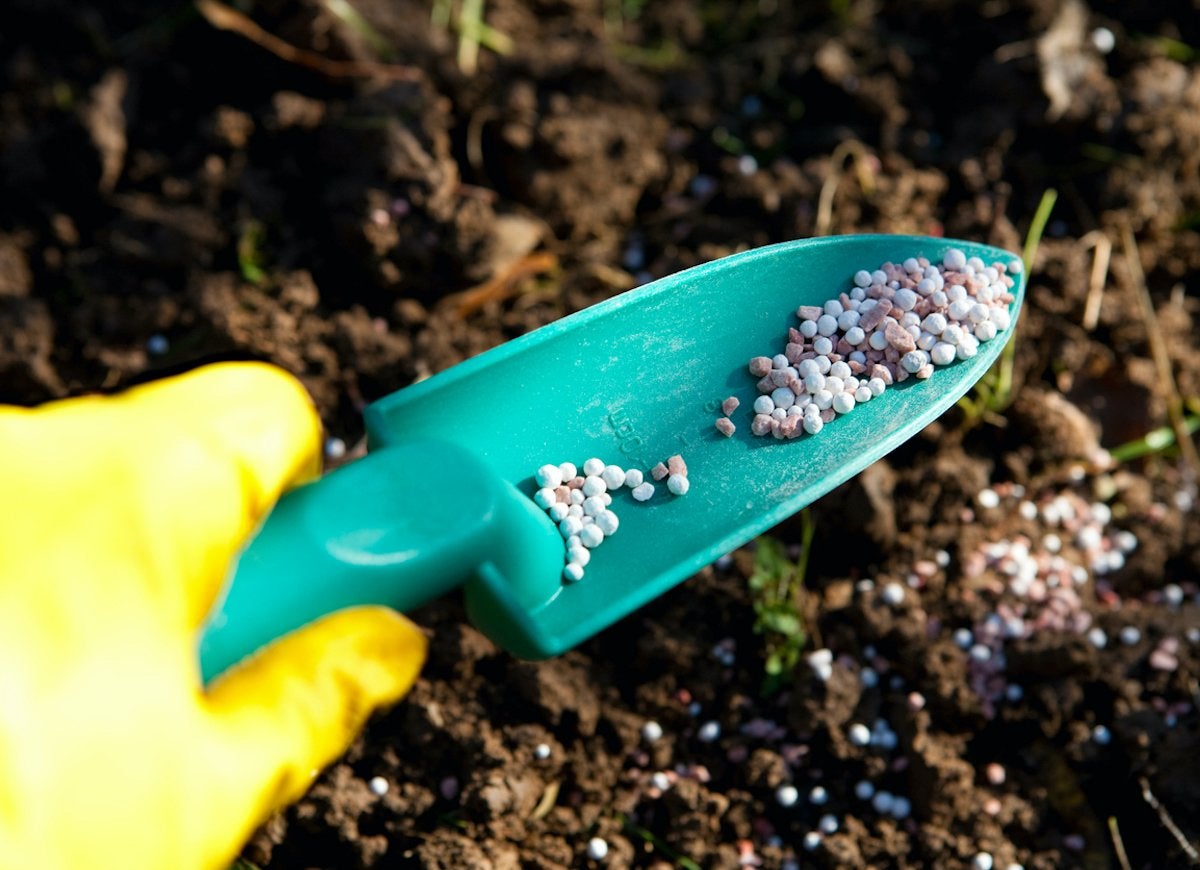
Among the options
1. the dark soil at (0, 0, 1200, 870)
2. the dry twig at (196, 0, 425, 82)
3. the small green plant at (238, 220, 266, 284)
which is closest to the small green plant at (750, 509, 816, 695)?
the dark soil at (0, 0, 1200, 870)

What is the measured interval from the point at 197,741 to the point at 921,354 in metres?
0.92

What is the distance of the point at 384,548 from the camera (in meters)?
1.15

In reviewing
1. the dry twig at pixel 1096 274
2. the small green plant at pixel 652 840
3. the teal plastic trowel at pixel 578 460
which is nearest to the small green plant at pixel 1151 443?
the dry twig at pixel 1096 274

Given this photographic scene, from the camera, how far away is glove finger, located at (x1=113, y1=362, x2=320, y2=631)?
109 centimetres

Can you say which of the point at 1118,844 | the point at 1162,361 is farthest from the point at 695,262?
the point at 1118,844

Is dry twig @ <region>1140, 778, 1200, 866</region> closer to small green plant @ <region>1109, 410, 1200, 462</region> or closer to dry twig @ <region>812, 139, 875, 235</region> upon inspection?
small green plant @ <region>1109, 410, 1200, 462</region>

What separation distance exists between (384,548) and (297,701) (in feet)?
0.65

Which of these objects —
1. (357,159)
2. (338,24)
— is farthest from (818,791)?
(338,24)

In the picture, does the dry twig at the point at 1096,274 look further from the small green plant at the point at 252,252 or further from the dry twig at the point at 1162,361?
the small green plant at the point at 252,252

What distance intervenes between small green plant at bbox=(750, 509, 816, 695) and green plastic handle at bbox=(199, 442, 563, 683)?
36 cm

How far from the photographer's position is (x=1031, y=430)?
1714 millimetres

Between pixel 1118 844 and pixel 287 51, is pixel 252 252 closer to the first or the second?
pixel 287 51

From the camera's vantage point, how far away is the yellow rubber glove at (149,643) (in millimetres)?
980

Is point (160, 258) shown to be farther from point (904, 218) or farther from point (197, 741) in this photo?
point (904, 218)
